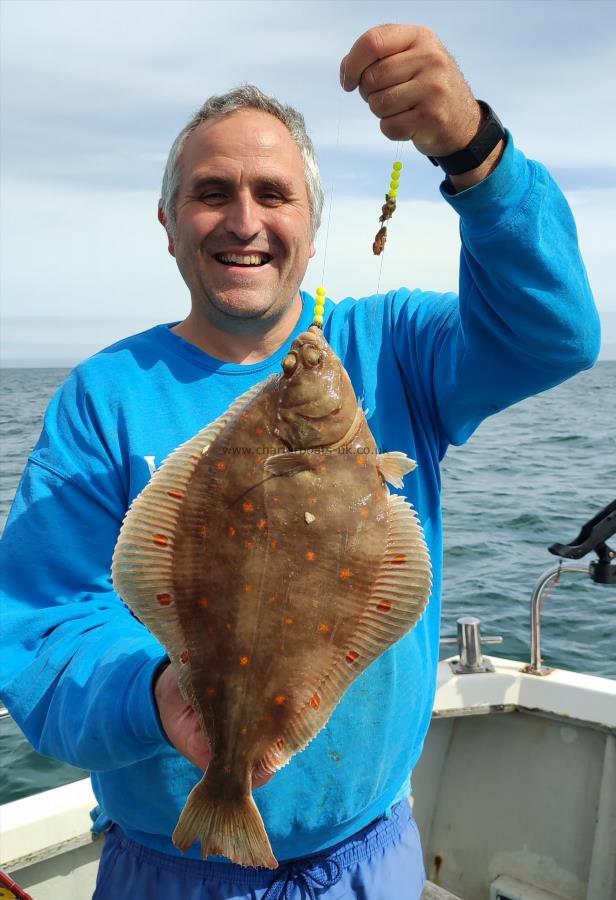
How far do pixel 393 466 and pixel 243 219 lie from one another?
1014mm

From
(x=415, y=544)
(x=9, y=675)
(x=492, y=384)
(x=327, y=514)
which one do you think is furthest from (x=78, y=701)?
(x=492, y=384)

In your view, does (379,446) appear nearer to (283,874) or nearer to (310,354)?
(310,354)

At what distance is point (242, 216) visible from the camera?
8.71ft

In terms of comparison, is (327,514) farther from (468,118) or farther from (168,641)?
(468,118)

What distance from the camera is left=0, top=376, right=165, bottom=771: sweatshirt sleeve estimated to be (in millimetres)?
2252

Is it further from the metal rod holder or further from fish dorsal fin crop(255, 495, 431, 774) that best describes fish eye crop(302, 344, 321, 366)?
the metal rod holder

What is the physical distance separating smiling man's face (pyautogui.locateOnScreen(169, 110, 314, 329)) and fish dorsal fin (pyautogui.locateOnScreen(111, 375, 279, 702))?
618 millimetres

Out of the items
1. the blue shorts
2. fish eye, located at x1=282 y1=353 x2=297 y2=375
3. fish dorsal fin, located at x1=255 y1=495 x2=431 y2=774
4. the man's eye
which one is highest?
the man's eye

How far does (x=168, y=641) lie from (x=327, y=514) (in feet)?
1.80

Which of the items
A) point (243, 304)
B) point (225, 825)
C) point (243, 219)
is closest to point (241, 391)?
point (243, 304)

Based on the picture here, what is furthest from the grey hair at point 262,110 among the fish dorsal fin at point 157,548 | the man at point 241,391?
the fish dorsal fin at point 157,548

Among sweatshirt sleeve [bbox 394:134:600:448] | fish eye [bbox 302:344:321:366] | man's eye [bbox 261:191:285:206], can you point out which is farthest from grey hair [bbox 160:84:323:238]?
fish eye [bbox 302:344:321:366]

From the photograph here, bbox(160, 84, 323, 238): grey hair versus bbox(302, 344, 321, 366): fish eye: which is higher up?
bbox(160, 84, 323, 238): grey hair

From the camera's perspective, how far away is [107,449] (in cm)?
270
